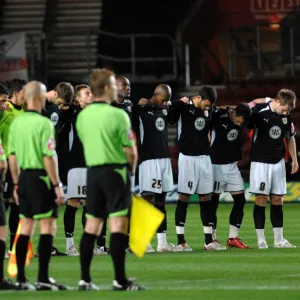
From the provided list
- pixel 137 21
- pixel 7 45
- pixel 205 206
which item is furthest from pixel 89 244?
pixel 137 21

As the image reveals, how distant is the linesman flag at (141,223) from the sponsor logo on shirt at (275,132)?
16.5 ft

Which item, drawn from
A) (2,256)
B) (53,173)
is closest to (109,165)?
(53,173)

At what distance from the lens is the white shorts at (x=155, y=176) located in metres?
16.2

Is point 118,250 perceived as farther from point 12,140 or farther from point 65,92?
point 65,92

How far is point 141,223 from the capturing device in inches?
460

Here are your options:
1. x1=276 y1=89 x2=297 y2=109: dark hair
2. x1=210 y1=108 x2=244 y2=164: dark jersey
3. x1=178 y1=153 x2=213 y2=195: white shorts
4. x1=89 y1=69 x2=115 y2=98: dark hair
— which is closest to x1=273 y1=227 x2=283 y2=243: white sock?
x1=178 y1=153 x2=213 y2=195: white shorts

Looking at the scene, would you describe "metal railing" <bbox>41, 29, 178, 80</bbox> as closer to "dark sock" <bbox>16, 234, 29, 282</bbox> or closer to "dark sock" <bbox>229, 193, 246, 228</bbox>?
"dark sock" <bbox>229, 193, 246, 228</bbox>

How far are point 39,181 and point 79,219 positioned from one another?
10.9 m

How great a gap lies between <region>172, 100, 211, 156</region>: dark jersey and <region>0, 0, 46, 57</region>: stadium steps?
56.2ft

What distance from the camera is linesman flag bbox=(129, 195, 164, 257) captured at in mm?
11625

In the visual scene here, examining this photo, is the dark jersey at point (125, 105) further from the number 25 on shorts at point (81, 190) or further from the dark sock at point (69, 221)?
the dark sock at point (69, 221)

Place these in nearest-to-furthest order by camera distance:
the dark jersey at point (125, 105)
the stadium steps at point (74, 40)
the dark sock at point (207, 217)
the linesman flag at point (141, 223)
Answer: the linesman flag at point (141, 223) < the dark jersey at point (125, 105) < the dark sock at point (207, 217) < the stadium steps at point (74, 40)

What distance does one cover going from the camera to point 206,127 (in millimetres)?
16547

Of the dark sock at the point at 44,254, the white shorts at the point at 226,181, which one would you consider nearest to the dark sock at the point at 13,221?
the white shorts at the point at 226,181
